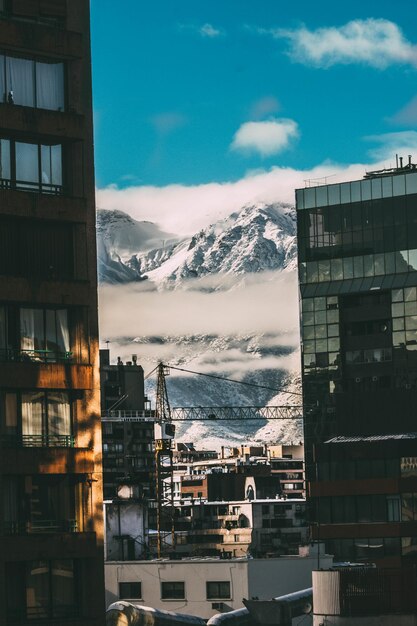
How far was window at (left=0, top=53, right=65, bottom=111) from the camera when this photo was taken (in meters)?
57.6

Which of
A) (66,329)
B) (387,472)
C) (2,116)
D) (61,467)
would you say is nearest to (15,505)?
(61,467)

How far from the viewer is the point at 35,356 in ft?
186

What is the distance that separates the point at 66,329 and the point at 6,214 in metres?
4.26

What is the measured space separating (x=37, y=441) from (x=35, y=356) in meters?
2.74

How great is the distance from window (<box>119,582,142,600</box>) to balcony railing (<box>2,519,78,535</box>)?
268 feet

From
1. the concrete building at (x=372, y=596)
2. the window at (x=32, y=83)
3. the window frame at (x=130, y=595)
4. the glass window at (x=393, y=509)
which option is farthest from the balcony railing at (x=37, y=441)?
the glass window at (x=393, y=509)

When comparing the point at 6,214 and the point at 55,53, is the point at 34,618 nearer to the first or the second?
the point at 6,214

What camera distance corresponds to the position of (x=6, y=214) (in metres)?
56.6

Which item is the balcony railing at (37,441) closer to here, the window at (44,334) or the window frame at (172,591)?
the window at (44,334)

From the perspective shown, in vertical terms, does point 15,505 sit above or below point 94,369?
below

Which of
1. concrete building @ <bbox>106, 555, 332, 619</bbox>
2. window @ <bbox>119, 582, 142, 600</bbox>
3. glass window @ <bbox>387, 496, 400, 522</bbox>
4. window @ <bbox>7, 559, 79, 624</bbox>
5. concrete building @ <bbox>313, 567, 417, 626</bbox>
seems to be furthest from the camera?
glass window @ <bbox>387, 496, 400, 522</bbox>

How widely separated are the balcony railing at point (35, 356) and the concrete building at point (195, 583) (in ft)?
269

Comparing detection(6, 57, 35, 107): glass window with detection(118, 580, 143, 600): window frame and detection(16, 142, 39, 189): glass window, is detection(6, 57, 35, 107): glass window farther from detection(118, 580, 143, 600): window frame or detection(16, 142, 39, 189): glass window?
detection(118, 580, 143, 600): window frame

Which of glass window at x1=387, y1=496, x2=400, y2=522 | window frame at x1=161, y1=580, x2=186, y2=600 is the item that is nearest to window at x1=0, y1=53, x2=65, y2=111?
window frame at x1=161, y1=580, x2=186, y2=600
